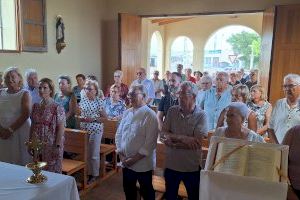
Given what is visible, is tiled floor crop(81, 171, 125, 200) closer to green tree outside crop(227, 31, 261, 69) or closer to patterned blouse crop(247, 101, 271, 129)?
patterned blouse crop(247, 101, 271, 129)

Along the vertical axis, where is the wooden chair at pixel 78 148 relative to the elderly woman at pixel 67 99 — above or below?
below

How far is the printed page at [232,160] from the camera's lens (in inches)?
49.2

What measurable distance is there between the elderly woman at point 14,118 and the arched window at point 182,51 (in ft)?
29.4

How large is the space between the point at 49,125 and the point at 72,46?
327 centimetres

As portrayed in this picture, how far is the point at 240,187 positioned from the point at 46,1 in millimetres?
4500

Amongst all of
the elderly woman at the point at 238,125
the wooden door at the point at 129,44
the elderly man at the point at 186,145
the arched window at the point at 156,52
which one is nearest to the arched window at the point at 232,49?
the arched window at the point at 156,52

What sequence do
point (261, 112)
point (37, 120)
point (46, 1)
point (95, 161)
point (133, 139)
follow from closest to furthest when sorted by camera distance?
point (133, 139)
point (37, 120)
point (261, 112)
point (95, 161)
point (46, 1)

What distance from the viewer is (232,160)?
1.28 meters

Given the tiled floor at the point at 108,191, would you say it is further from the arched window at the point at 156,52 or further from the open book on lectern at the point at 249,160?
the arched window at the point at 156,52

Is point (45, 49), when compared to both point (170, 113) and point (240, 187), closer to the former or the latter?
point (170, 113)

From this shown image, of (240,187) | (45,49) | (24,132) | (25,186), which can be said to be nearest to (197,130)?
(240,187)

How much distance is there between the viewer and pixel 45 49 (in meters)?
4.71

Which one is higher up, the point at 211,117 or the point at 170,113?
the point at 170,113

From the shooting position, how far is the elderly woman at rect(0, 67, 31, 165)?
2562 millimetres
